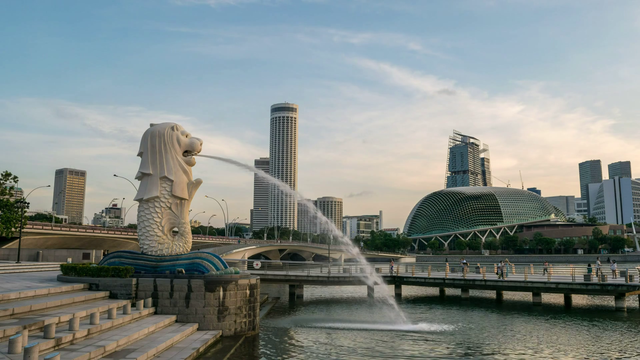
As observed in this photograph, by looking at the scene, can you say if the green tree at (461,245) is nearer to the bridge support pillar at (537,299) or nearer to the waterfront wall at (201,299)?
the bridge support pillar at (537,299)

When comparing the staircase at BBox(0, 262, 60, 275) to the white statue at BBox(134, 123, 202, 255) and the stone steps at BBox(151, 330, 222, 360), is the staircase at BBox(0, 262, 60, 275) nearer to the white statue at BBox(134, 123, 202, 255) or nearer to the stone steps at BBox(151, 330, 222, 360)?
the white statue at BBox(134, 123, 202, 255)

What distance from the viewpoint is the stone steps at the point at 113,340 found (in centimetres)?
1229

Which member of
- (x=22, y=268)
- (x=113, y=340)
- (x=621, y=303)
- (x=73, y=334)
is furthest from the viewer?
(x=22, y=268)

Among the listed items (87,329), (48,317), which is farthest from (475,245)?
(48,317)

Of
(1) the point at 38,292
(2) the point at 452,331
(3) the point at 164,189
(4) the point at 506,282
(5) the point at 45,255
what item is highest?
(3) the point at 164,189

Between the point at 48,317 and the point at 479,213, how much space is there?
14239 centimetres

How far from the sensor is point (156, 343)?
609 inches

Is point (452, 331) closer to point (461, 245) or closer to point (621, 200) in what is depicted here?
point (461, 245)

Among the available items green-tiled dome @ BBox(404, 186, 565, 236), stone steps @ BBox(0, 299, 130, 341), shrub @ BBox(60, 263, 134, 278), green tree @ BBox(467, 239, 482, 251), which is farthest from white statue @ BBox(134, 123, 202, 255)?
green-tiled dome @ BBox(404, 186, 565, 236)

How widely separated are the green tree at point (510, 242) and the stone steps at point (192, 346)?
106046 mm

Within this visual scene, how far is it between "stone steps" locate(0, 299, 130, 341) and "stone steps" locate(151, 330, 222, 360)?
283 cm

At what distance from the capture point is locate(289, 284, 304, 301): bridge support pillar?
36.7 meters

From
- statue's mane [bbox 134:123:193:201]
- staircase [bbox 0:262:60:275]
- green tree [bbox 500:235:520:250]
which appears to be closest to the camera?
statue's mane [bbox 134:123:193:201]

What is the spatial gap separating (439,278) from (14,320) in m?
27.8
